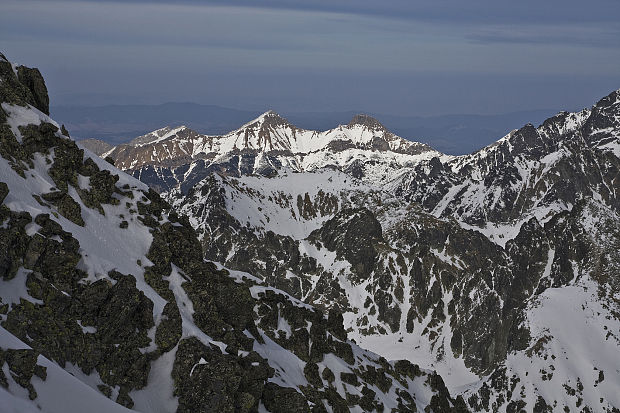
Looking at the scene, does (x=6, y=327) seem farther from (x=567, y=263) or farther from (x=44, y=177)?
(x=567, y=263)

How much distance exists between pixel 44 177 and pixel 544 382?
402ft

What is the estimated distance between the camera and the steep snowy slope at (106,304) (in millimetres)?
39969

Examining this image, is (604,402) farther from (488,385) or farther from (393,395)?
(393,395)

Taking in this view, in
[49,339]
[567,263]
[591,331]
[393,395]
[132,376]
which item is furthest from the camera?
[567,263]

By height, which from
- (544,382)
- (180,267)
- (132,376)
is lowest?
(132,376)

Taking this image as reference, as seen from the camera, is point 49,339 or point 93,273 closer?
point 49,339

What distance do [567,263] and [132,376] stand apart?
173001 millimetres

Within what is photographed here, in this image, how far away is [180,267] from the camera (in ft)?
217

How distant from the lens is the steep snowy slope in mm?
39969

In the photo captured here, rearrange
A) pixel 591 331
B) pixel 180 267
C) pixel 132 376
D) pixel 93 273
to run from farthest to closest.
Result: 1. pixel 591 331
2. pixel 180 267
3. pixel 93 273
4. pixel 132 376

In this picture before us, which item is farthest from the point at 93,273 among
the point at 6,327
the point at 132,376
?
the point at 6,327

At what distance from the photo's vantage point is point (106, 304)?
47.7 m

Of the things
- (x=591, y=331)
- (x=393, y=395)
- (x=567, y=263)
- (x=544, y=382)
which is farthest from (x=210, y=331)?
(x=567, y=263)

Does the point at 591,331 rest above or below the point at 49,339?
above
